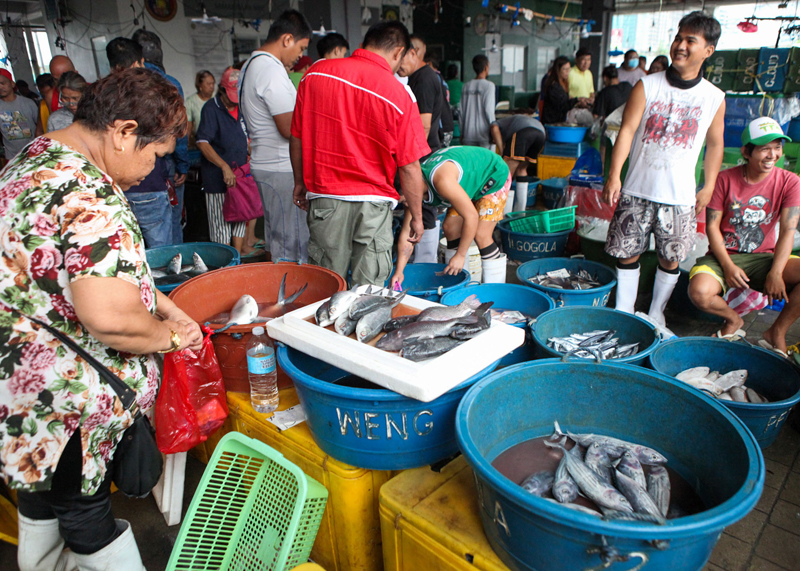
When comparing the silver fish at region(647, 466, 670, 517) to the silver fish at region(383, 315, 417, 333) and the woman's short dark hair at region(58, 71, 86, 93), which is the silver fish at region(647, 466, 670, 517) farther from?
the woman's short dark hair at region(58, 71, 86, 93)

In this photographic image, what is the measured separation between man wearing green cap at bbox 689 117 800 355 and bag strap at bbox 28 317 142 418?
3.47 metres

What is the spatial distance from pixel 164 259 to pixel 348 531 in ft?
8.92

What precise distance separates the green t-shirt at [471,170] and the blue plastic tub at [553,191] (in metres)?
3.47

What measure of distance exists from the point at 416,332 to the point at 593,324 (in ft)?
5.47

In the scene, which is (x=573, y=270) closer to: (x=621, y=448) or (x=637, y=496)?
(x=621, y=448)

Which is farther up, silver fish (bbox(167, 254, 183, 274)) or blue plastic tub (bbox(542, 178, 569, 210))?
silver fish (bbox(167, 254, 183, 274))

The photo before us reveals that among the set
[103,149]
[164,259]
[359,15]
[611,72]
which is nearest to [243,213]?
[164,259]

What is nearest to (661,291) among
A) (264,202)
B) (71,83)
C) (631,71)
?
(264,202)

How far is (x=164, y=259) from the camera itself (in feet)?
12.6

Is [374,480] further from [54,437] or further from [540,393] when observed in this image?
[54,437]

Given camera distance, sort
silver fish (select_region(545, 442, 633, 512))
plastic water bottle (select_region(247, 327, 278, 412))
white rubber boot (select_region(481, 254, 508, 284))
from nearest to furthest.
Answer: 1. silver fish (select_region(545, 442, 633, 512))
2. plastic water bottle (select_region(247, 327, 278, 412))
3. white rubber boot (select_region(481, 254, 508, 284))

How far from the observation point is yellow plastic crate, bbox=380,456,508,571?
1542 mm

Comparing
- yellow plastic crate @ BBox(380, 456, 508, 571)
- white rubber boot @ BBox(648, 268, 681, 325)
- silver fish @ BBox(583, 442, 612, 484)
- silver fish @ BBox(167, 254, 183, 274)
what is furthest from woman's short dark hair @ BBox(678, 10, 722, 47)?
silver fish @ BBox(167, 254, 183, 274)

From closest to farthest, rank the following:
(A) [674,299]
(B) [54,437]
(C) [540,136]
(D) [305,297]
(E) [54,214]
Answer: (E) [54,214]
(B) [54,437]
(D) [305,297]
(A) [674,299]
(C) [540,136]
